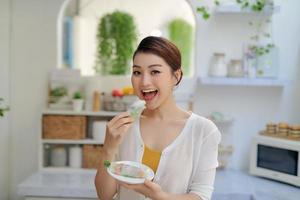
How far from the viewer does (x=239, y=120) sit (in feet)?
8.02

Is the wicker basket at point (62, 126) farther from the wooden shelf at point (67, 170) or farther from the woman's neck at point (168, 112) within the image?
the woman's neck at point (168, 112)

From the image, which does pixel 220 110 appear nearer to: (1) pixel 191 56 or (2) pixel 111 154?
(1) pixel 191 56

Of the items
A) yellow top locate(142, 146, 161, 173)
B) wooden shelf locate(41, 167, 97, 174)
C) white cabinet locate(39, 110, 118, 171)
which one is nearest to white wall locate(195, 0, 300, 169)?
white cabinet locate(39, 110, 118, 171)

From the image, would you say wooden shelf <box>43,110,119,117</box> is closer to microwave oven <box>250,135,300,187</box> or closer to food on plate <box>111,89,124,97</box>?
food on plate <box>111,89,124,97</box>

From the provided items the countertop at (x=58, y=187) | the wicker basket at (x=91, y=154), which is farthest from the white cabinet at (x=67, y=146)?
the countertop at (x=58, y=187)

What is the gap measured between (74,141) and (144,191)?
1278 mm

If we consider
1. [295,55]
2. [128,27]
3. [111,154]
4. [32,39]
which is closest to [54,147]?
[32,39]

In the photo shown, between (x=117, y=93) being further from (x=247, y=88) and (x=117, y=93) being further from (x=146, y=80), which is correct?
(x=146, y=80)

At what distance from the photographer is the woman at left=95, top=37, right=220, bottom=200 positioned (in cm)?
118

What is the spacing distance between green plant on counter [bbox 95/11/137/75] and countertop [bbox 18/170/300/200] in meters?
0.75

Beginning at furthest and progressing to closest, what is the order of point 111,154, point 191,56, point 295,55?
point 191,56, point 295,55, point 111,154

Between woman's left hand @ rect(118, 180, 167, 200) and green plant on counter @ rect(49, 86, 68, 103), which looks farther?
green plant on counter @ rect(49, 86, 68, 103)

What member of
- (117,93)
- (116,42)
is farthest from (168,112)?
(116,42)

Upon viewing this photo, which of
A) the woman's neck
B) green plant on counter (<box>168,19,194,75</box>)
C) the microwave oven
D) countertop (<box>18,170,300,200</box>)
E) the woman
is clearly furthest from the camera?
green plant on counter (<box>168,19,194,75</box>)
